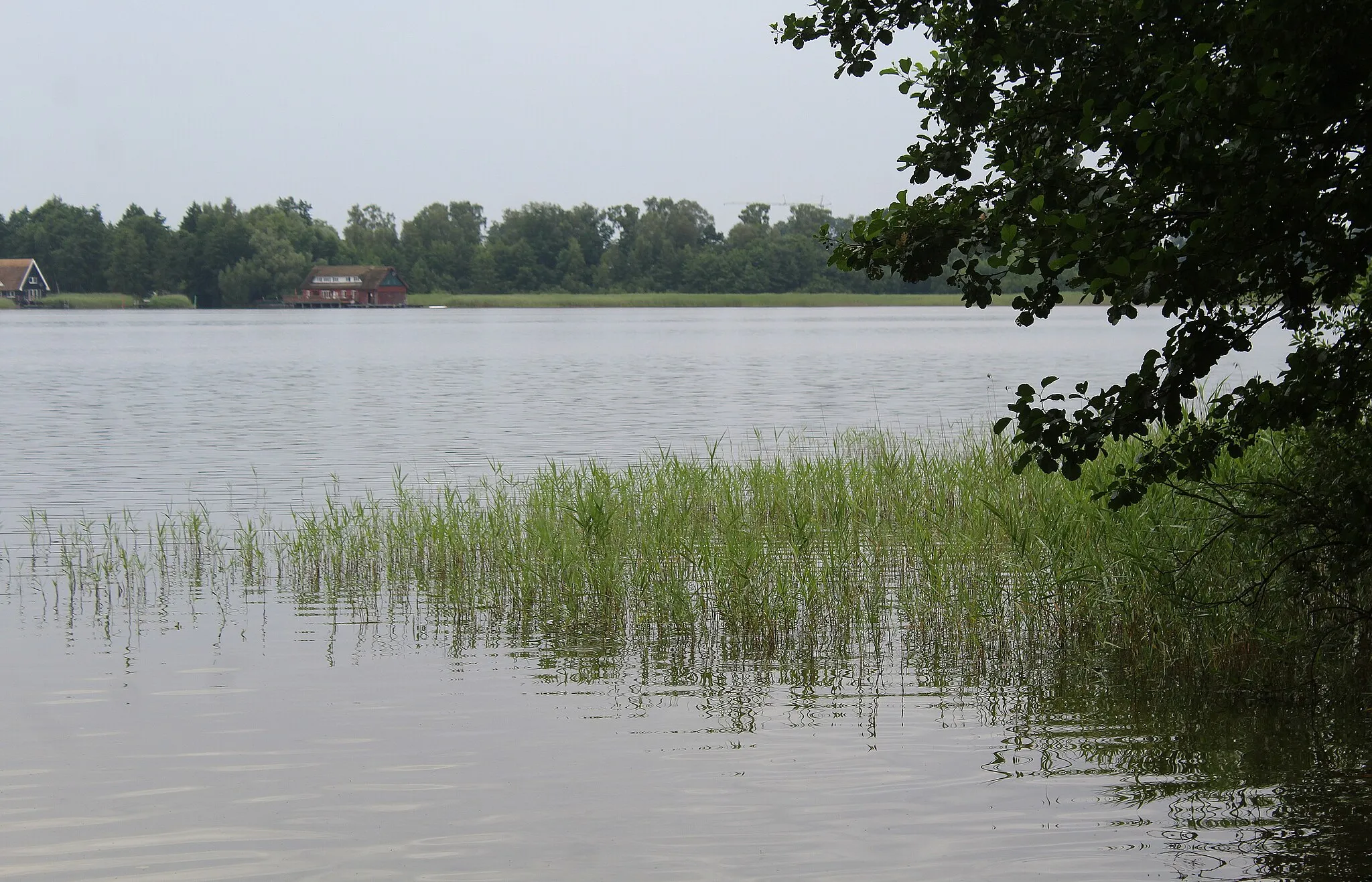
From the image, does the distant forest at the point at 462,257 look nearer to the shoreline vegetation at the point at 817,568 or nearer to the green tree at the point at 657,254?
the green tree at the point at 657,254

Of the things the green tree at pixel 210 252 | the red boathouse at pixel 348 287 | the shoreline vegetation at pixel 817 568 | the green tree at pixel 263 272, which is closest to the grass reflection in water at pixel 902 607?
the shoreline vegetation at pixel 817 568

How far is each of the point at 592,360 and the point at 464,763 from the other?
1887 inches

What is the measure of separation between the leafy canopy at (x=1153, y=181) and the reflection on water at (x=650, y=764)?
1746 millimetres

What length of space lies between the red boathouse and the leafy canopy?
17577cm

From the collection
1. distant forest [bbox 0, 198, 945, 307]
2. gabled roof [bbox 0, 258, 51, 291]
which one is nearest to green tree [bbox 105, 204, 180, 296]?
distant forest [bbox 0, 198, 945, 307]

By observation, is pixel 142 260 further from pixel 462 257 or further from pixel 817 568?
pixel 817 568

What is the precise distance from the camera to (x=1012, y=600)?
9.55 meters

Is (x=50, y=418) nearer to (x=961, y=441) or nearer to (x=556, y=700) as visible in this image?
(x=961, y=441)

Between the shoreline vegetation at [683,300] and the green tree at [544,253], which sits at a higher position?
the green tree at [544,253]

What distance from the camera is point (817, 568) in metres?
11.7

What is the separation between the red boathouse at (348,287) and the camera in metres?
176

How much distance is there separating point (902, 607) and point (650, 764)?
11.1ft

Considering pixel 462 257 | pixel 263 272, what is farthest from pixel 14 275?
pixel 462 257

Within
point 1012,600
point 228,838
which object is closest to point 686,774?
point 228,838
